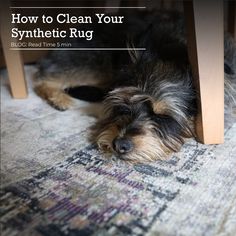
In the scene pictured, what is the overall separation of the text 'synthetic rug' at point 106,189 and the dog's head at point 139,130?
0.04 m

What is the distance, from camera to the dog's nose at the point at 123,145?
102 centimetres

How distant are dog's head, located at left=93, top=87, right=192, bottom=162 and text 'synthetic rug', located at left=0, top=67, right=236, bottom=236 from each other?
0.04 meters

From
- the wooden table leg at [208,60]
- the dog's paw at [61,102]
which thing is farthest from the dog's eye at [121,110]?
the dog's paw at [61,102]

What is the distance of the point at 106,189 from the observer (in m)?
0.88

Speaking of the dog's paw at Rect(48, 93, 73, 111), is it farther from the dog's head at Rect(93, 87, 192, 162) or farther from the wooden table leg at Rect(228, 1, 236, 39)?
the wooden table leg at Rect(228, 1, 236, 39)

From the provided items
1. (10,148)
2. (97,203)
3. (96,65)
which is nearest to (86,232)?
(97,203)

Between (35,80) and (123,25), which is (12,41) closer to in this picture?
(35,80)

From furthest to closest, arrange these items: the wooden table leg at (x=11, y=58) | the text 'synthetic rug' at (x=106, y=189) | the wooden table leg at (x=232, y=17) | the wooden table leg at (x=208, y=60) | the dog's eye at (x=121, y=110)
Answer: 1. the wooden table leg at (x=232, y=17)
2. the wooden table leg at (x=11, y=58)
3. the dog's eye at (x=121, y=110)
4. the wooden table leg at (x=208, y=60)
5. the text 'synthetic rug' at (x=106, y=189)

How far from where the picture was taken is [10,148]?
1.13 metres

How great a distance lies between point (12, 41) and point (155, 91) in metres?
0.89

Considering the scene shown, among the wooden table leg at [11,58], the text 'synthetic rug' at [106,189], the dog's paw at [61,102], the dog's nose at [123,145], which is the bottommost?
the text 'synthetic rug' at [106,189]

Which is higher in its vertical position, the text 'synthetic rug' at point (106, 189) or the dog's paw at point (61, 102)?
the dog's paw at point (61, 102)

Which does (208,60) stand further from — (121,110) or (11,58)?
(11,58)

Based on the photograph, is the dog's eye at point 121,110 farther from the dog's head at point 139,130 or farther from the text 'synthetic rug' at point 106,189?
the text 'synthetic rug' at point 106,189
